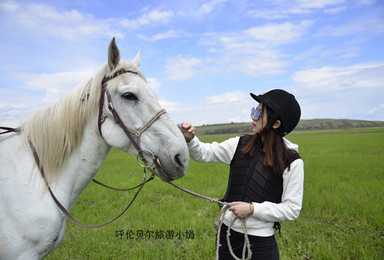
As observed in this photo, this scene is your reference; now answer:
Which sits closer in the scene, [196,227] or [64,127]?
[64,127]

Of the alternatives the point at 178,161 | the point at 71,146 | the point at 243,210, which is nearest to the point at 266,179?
the point at 243,210

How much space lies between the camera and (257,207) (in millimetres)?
1892

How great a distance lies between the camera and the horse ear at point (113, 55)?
1.89m

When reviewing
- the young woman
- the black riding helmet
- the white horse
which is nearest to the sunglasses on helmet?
the young woman

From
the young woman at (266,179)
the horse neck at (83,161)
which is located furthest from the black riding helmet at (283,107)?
the horse neck at (83,161)

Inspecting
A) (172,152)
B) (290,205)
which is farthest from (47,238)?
(290,205)

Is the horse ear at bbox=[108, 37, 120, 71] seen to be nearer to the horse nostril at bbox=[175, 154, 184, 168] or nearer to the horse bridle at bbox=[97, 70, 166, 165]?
the horse bridle at bbox=[97, 70, 166, 165]

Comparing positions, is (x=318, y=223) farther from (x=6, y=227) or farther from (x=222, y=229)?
(x=6, y=227)

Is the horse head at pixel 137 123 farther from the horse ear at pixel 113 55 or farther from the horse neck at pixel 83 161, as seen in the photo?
the horse neck at pixel 83 161

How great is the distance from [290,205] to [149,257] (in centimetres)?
275

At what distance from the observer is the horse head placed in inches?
72.4

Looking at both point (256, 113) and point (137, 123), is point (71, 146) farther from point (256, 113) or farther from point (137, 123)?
point (256, 113)

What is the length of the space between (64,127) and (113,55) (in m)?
0.78

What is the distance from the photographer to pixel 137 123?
1907 millimetres
